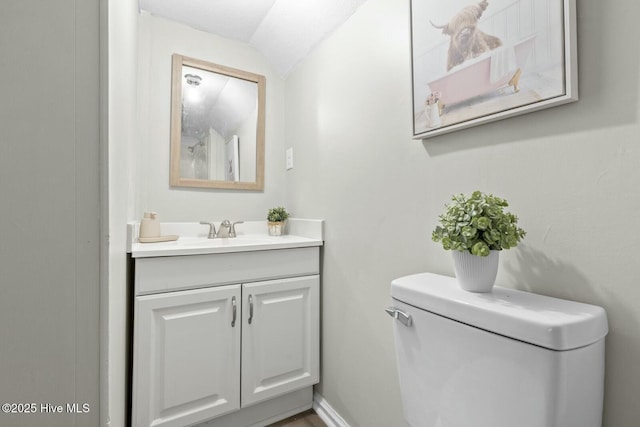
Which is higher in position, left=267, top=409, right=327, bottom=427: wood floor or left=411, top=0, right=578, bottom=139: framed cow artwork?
left=411, top=0, right=578, bottom=139: framed cow artwork

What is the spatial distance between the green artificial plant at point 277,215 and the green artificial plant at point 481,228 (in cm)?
116

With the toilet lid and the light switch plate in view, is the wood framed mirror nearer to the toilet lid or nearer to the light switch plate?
the light switch plate

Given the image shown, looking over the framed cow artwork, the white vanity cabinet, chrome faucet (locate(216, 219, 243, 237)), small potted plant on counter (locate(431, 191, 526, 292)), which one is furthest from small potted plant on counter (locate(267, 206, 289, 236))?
small potted plant on counter (locate(431, 191, 526, 292))

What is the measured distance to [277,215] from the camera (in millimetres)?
1728

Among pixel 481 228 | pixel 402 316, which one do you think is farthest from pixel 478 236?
pixel 402 316

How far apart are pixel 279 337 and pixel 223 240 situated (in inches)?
22.2

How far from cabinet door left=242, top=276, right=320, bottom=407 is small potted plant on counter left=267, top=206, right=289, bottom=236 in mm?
412

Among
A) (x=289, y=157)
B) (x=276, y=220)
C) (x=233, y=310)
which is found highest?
(x=289, y=157)

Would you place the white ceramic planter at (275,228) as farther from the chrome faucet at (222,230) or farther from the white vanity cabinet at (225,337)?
the white vanity cabinet at (225,337)

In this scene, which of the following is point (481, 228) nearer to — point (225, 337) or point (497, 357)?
point (497, 357)

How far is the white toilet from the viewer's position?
0.52m

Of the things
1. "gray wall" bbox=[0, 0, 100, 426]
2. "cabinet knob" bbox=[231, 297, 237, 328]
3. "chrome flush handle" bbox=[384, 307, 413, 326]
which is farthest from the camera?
"cabinet knob" bbox=[231, 297, 237, 328]

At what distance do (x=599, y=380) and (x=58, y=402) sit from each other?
102 centimetres

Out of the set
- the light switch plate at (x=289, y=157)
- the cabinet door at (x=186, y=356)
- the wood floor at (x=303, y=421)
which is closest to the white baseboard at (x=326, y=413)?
the wood floor at (x=303, y=421)
